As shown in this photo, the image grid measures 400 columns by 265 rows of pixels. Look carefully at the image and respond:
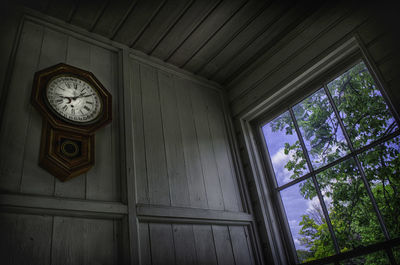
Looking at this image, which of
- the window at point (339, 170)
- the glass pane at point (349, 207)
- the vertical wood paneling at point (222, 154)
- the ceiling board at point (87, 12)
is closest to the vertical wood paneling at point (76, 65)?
the ceiling board at point (87, 12)

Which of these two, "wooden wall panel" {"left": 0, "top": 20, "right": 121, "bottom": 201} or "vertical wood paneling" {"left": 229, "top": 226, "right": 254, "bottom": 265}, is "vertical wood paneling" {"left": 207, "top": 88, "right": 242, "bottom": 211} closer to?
"vertical wood paneling" {"left": 229, "top": 226, "right": 254, "bottom": 265}

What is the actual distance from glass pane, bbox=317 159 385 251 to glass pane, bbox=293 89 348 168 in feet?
0.32

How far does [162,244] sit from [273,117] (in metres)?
1.39

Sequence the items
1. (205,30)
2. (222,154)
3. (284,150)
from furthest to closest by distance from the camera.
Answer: (222,154)
(284,150)
(205,30)

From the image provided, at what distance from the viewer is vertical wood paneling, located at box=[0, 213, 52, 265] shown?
1315mm

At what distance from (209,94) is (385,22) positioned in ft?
4.70

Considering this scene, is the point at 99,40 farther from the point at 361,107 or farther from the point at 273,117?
the point at 361,107

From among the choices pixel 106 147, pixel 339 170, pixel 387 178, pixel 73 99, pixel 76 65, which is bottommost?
pixel 387 178

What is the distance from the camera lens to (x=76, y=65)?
2.02m

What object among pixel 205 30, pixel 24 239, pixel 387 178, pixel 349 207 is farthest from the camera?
pixel 205 30

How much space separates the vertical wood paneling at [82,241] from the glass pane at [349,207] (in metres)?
1.41

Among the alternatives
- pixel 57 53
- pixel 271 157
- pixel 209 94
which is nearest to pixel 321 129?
pixel 271 157

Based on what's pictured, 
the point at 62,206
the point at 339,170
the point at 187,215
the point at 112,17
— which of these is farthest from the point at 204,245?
the point at 112,17

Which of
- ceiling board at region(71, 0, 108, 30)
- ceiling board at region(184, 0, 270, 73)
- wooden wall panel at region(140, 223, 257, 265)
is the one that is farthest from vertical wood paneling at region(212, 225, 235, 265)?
ceiling board at region(71, 0, 108, 30)
